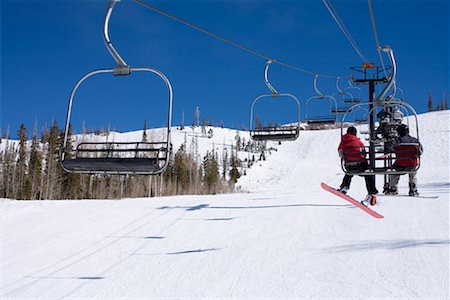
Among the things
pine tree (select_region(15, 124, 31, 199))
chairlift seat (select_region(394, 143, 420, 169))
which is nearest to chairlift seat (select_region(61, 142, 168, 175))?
chairlift seat (select_region(394, 143, 420, 169))

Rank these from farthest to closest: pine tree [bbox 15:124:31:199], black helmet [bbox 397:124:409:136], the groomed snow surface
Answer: pine tree [bbox 15:124:31:199] → black helmet [bbox 397:124:409:136] → the groomed snow surface

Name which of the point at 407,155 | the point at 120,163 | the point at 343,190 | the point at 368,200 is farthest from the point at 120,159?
the point at 368,200

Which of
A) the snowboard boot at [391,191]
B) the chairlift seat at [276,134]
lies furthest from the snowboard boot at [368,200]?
the chairlift seat at [276,134]

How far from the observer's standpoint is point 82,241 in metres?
10.9

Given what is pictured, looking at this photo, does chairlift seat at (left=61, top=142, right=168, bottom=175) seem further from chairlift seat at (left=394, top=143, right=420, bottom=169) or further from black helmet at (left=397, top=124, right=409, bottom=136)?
black helmet at (left=397, top=124, right=409, bottom=136)

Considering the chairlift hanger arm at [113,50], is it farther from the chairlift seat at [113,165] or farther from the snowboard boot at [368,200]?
the snowboard boot at [368,200]

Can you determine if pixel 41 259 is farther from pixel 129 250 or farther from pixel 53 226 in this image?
pixel 53 226

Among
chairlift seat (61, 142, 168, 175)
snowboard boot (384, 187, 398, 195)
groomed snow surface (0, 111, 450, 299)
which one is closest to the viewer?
chairlift seat (61, 142, 168, 175)

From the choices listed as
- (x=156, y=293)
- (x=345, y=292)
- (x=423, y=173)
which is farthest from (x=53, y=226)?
(x=423, y=173)

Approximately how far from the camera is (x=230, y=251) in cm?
909

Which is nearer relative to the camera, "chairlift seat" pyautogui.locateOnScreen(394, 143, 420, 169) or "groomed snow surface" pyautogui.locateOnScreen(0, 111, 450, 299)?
"chairlift seat" pyautogui.locateOnScreen(394, 143, 420, 169)

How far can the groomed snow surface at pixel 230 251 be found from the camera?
7051 mm

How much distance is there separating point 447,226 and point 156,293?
724cm

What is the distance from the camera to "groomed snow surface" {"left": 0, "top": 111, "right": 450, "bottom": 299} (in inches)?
278
